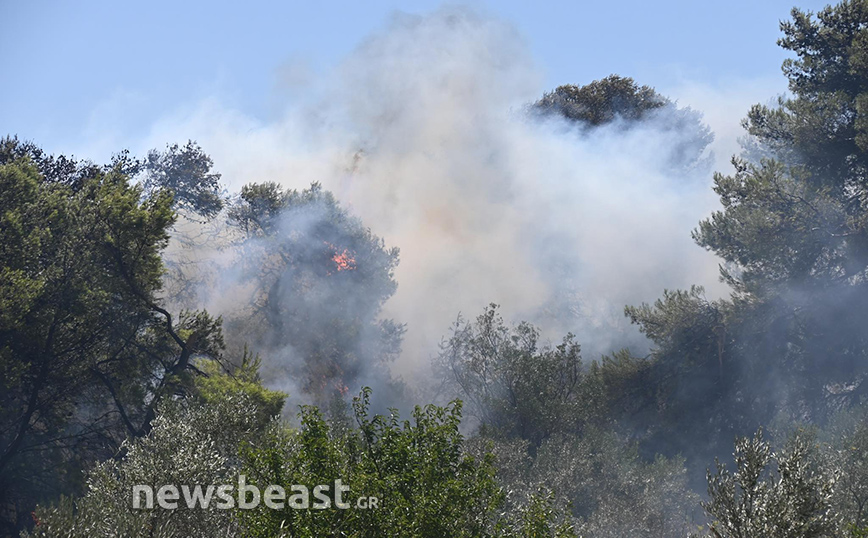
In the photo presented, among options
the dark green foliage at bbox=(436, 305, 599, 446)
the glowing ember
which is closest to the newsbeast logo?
the dark green foliage at bbox=(436, 305, 599, 446)

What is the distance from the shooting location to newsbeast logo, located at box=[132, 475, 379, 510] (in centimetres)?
1705

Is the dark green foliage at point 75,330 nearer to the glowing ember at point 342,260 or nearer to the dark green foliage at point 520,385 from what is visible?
the dark green foliage at point 520,385

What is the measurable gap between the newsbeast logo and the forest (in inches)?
3.7

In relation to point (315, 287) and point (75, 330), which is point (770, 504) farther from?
point (315, 287)

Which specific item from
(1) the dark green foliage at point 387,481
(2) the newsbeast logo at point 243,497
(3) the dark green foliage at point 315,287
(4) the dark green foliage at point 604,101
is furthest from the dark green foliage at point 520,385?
(4) the dark green foliage at point 604,101

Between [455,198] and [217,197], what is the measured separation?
22913 mm

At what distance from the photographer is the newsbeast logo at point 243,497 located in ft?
55.9

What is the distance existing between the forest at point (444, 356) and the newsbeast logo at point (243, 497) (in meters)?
0.09

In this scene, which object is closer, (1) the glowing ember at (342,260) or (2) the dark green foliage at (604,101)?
(1) the glowing ember at (342,260)

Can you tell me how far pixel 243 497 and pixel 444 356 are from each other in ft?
132

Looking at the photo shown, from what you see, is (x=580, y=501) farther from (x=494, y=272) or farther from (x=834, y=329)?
(x=494, y=272)

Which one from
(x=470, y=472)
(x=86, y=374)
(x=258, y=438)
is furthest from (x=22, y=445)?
(x=470, y=472)

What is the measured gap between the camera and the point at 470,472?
62.5 feet

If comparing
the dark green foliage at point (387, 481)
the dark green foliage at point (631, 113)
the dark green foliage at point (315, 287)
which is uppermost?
the dark green foliage at point (631, 113)
